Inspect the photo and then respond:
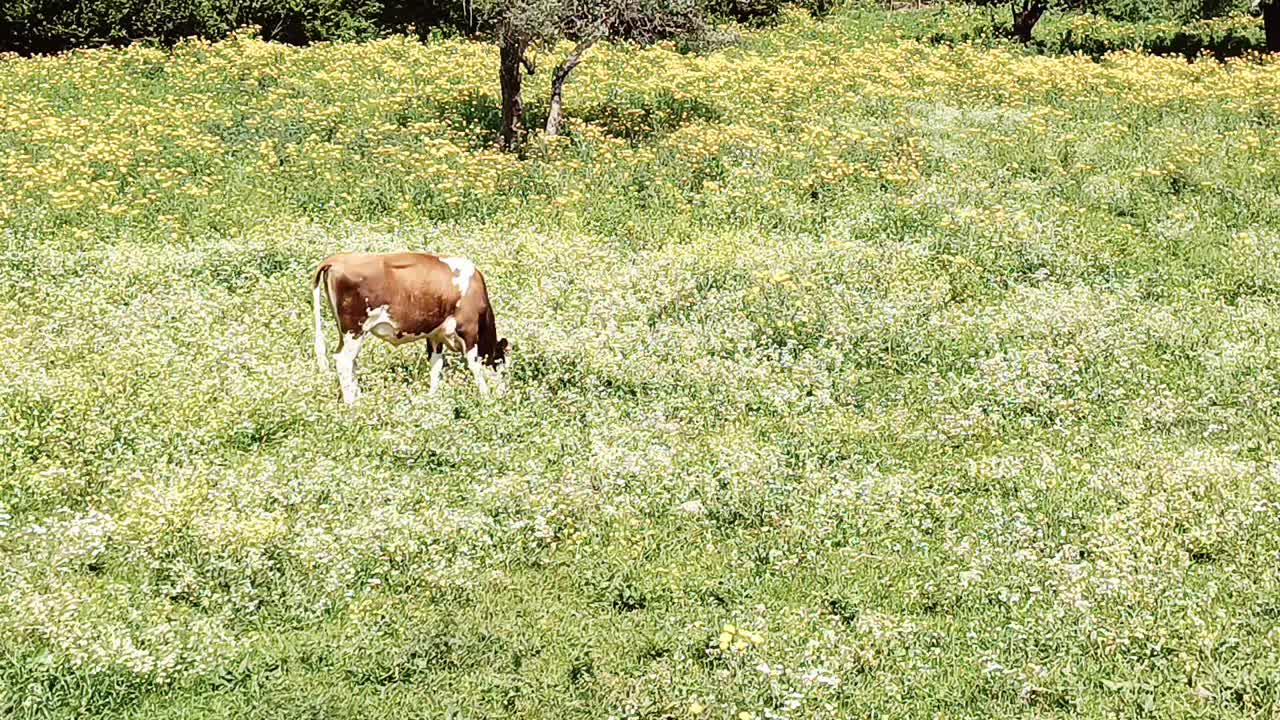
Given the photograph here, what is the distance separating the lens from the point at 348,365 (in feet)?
44.7

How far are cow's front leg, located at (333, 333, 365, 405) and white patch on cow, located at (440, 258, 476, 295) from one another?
1323 millimetres

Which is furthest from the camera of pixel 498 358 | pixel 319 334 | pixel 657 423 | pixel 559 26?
pixel 559 26

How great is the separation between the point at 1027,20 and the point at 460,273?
93.3 ft

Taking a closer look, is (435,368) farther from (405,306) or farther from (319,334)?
(319,334)

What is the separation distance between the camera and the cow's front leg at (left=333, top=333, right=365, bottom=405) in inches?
535

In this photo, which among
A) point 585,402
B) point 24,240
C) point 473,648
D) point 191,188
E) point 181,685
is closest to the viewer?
point 181,685

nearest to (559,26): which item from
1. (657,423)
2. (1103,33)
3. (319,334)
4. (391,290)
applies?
(391,290)

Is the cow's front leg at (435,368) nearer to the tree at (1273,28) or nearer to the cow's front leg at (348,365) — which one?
the cow's front leg at (348,365)

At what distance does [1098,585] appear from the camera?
1007 cm

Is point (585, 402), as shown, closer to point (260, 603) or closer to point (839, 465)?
point (839, 465)

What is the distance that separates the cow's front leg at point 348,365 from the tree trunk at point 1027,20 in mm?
28957

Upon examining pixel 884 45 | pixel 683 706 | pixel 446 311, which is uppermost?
pixel 884 45

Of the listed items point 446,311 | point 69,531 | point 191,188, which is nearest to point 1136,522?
point 446,311

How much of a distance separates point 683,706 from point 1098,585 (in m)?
3.93
